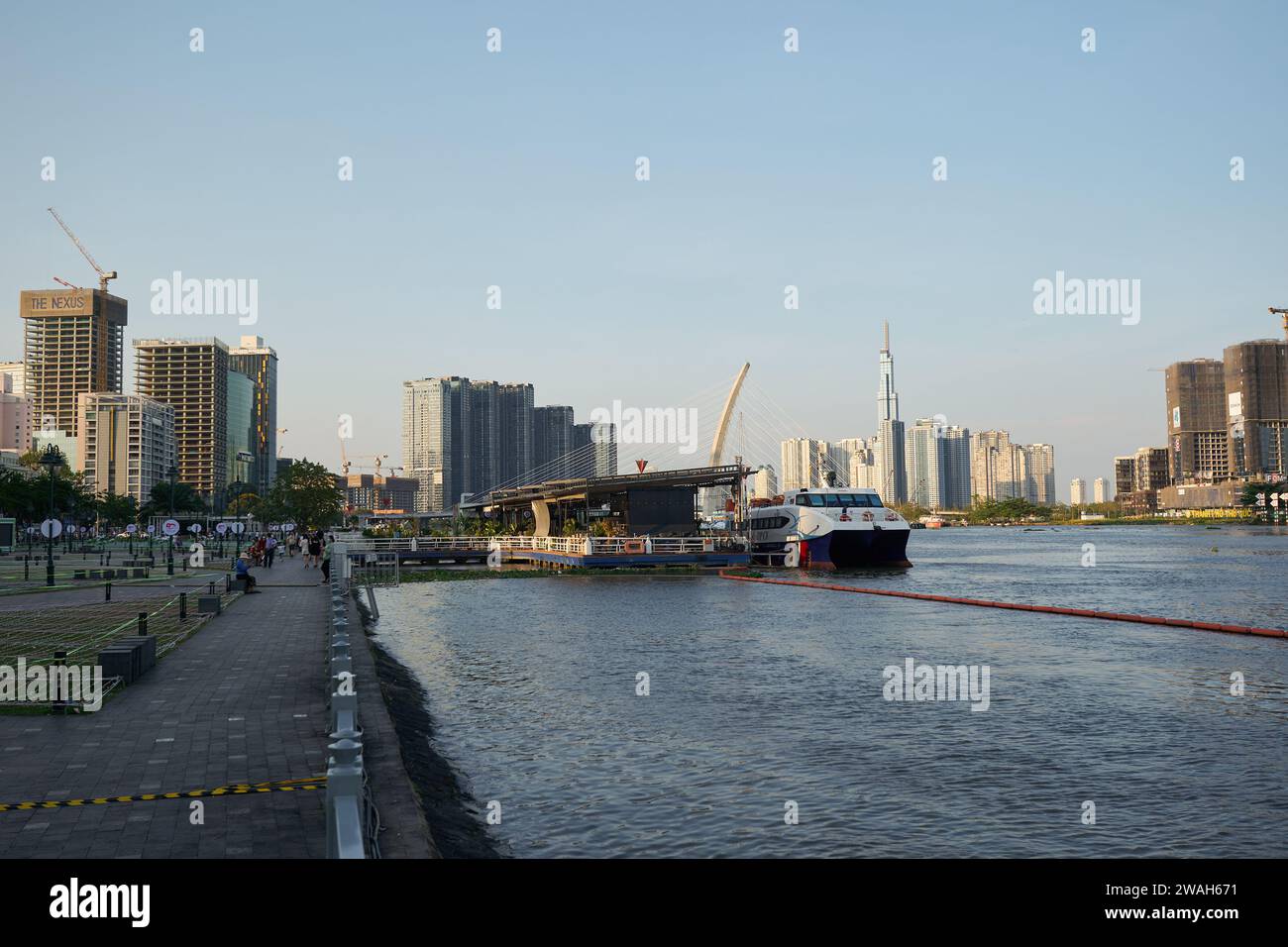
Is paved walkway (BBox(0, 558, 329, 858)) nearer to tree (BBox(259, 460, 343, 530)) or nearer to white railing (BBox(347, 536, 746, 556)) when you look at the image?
white railing (BBox(347, 536, 746, 556))

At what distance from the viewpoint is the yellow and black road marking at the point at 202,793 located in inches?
385

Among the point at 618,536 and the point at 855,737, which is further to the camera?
the point at 618,536

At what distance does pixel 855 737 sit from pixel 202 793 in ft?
32.2

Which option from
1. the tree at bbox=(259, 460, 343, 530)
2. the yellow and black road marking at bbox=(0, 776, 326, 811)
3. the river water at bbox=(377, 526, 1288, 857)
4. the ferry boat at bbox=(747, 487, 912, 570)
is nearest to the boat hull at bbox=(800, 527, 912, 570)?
the ferry boat at bbox=(747, 487, 912, 570)

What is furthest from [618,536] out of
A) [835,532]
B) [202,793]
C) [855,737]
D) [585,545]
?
[202,793]

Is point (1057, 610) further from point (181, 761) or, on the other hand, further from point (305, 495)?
point (305, 495)

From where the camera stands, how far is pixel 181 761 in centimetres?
1166

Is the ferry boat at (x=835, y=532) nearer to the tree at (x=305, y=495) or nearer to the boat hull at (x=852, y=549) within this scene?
the boat hull at (x=852, y=549)

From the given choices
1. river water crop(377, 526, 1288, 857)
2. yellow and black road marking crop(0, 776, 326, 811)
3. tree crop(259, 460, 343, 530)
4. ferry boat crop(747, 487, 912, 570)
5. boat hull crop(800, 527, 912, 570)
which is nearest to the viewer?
yellow and black road marking crop(0, 776, 326, 811)

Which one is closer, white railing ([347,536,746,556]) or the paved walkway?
the paved walkway

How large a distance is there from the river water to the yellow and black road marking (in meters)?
2.22

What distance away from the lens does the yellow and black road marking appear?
9773mm

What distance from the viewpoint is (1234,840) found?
1066 centimetres
